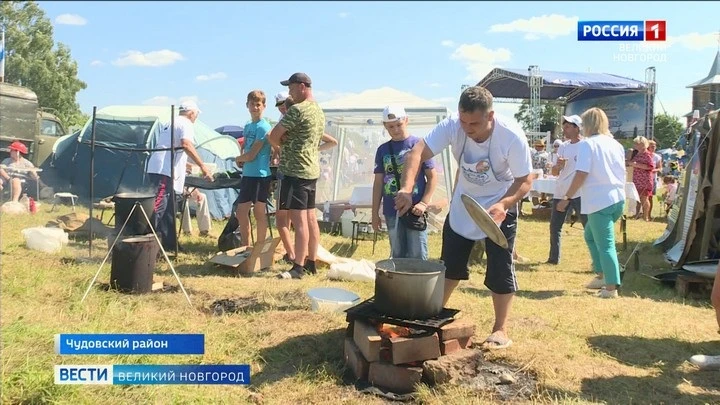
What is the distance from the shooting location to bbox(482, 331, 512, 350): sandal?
137 inches

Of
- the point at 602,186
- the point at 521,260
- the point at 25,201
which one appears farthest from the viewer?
the point at 25,201

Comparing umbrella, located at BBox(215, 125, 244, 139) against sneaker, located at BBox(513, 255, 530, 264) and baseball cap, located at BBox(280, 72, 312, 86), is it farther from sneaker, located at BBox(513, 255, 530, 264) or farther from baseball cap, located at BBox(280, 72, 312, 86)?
baseball cap, located at BBox(280, 72, 312, 86)

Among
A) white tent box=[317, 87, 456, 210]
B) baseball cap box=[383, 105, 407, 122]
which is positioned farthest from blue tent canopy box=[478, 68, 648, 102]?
baseball cap box=[383, 105, 407, 122]

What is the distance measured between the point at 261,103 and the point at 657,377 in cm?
449

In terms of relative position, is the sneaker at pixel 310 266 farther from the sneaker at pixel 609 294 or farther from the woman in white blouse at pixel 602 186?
the sneaker at pixel 609 294

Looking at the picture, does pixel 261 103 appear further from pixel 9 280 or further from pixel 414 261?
pixel 414 261

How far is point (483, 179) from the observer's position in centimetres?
341

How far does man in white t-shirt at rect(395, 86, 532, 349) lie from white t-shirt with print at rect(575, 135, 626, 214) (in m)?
1.96

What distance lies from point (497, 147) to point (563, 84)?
85.0 ft

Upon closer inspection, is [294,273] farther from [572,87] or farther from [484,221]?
[572,87]

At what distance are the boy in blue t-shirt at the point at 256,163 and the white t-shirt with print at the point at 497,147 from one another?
9.53ft

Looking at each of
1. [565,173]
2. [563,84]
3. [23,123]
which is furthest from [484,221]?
[563,84]

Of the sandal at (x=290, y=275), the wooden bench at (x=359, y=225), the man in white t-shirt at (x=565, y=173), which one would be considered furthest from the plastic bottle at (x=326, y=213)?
the sandal at (x=290, y=275)

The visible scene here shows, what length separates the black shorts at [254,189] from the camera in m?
6.04
